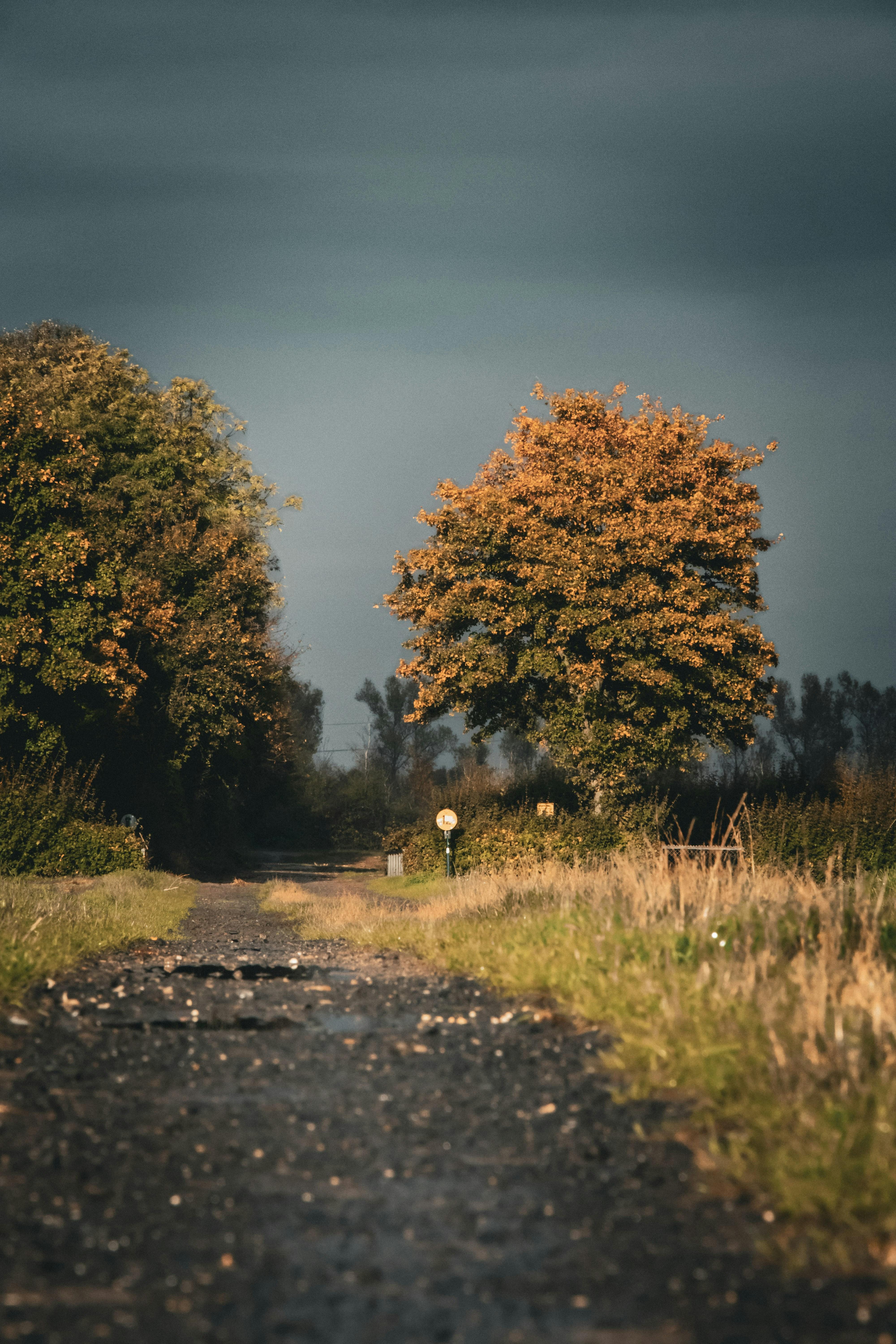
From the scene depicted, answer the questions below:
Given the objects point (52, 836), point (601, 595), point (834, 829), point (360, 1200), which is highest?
point (601, 595)

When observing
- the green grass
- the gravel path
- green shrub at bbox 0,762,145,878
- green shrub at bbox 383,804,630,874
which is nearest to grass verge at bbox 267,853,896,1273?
the gravel path

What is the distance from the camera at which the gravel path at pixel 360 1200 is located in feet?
11.0

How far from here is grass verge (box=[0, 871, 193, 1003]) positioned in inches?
351

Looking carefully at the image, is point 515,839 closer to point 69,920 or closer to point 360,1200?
point 69,920

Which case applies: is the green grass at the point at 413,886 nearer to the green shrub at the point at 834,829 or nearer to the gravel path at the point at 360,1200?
the green shrub at the point at 834,829

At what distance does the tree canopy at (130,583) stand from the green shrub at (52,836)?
5.28 feet

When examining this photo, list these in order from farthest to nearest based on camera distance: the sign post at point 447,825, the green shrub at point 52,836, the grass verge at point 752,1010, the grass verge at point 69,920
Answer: the green shrub at point 52,836
the sign post at point 447,825
the grass verge at point 69,920
the grass verge at point 752,1010

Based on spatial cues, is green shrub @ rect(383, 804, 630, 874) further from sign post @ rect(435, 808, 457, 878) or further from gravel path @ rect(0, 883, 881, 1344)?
gravel path @ rect(0, 883, 881, 1344)

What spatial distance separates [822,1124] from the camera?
4492 mm

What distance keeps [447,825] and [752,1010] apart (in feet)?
69.5

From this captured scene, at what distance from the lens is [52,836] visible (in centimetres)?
2764

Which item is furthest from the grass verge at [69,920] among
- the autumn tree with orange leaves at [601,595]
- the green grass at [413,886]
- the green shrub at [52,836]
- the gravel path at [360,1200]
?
the autumn tree with orange leaves at [601,595]

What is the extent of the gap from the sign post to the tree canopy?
8821 millimetres

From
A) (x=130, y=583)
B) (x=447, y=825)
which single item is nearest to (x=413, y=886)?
(x=447, y=825)
